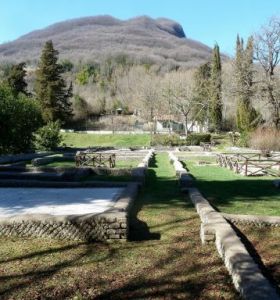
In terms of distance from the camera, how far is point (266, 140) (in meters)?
34.0

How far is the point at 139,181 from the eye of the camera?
44.8 ft

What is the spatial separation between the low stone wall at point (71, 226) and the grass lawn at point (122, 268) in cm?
19

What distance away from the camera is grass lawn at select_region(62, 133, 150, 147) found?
5349cm

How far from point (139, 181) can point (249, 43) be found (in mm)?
32579

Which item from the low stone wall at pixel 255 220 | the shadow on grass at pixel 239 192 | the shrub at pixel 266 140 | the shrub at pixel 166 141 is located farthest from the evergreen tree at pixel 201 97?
the low stone wall at pixel 255 220

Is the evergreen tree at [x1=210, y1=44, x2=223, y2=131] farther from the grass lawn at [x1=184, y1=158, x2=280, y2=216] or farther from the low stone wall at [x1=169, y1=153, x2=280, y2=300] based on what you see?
the low stone wall at [x1=169, y1=153, x2=280, y2=300]

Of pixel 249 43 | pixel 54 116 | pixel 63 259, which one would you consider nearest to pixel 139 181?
pixel 63 259

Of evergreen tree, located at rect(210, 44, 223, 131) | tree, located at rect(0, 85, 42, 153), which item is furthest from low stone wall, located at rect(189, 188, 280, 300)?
evergreen tree, located at rect(210, 44, 223, 131)

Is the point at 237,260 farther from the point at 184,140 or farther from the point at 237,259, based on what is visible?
the point at 184,140

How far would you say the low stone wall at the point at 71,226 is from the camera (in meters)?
7.03

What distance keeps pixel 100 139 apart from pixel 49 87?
28.5 feet

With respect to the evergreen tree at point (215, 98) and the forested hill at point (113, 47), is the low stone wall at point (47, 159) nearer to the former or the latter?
the evergreen tree at point (215, 98)

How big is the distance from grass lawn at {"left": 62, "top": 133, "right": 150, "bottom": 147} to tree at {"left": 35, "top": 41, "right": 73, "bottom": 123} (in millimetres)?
2611

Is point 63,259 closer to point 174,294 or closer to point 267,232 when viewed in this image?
point 174,294
